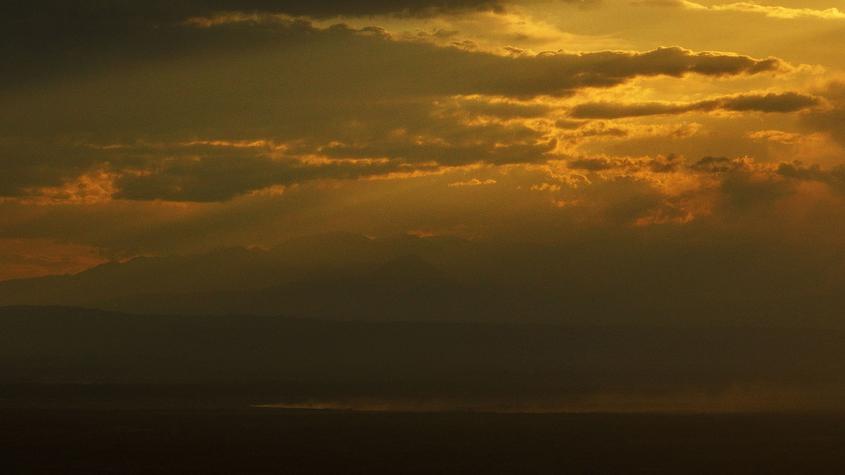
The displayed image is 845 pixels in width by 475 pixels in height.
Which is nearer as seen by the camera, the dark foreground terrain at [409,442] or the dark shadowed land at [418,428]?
the dark foreground terrain at [409,442]

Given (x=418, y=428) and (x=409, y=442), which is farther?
(x=418, y=428)

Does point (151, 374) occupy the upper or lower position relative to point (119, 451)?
lower

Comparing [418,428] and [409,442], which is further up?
[409,442]

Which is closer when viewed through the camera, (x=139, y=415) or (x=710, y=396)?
(x=139, y=415)

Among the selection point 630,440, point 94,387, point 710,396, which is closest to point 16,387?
point 94,387

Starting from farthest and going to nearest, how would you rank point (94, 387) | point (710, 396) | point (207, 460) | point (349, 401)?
1. point (94, 387)
2. point (710, 396)
3. point (349, 401)
4. point (207, 460)

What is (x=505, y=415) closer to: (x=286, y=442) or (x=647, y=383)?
(x=286, y=442)

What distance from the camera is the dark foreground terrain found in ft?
258

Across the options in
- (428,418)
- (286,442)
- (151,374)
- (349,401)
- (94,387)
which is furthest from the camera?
(151,374)

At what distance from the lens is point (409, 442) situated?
8988 centimetres

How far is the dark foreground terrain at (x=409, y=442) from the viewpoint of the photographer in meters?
78.5

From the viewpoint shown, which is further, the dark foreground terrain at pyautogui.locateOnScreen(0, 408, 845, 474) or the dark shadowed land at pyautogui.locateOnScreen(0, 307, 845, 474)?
the dark shadowed land at pyautogui.locateOnScreen(0, 307, 845, 474)

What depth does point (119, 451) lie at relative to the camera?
85.6 meters

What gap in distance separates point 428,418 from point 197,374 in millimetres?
94016
